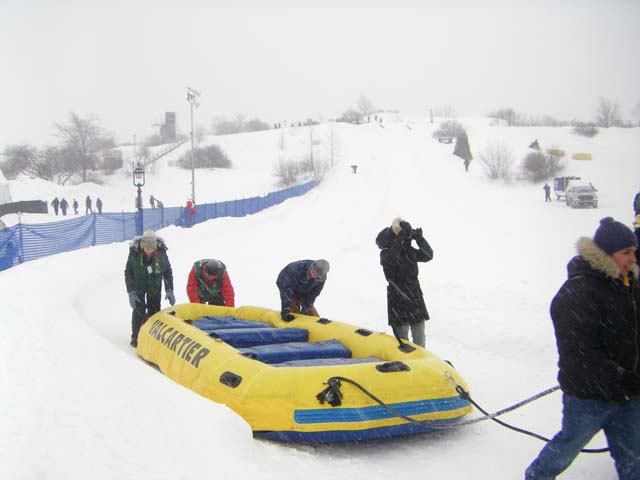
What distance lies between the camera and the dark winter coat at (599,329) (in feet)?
11.8

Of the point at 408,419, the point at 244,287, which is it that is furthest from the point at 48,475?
the point at 244,287

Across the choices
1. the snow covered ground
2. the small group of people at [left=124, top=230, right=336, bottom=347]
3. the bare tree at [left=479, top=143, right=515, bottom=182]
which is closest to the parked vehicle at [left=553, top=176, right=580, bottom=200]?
the snow covered ground

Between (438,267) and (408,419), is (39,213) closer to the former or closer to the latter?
(438,267)

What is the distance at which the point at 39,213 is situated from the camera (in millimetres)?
44531

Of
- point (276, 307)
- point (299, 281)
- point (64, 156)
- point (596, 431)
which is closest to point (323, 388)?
point (596, 431)

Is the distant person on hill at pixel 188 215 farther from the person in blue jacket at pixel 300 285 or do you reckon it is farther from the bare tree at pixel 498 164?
the bare tree at pixel 498 164

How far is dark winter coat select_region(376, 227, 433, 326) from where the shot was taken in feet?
24.0

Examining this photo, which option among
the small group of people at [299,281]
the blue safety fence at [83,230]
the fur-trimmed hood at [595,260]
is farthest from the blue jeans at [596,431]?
the blue safety fence at [83,230]

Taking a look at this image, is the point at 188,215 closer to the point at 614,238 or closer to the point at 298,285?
the point at 298,285

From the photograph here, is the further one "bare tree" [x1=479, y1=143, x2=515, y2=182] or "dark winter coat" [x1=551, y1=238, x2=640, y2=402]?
"bare tree" [x1=479, y1=143, x2=515, y2=182]

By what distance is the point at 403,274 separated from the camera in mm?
7312

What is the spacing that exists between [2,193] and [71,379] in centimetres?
4564

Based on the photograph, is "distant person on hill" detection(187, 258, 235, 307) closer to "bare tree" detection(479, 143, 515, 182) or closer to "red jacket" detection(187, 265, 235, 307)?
"red jacket" detection(187, 265, 235, 307)

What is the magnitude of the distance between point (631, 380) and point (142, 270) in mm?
6922
